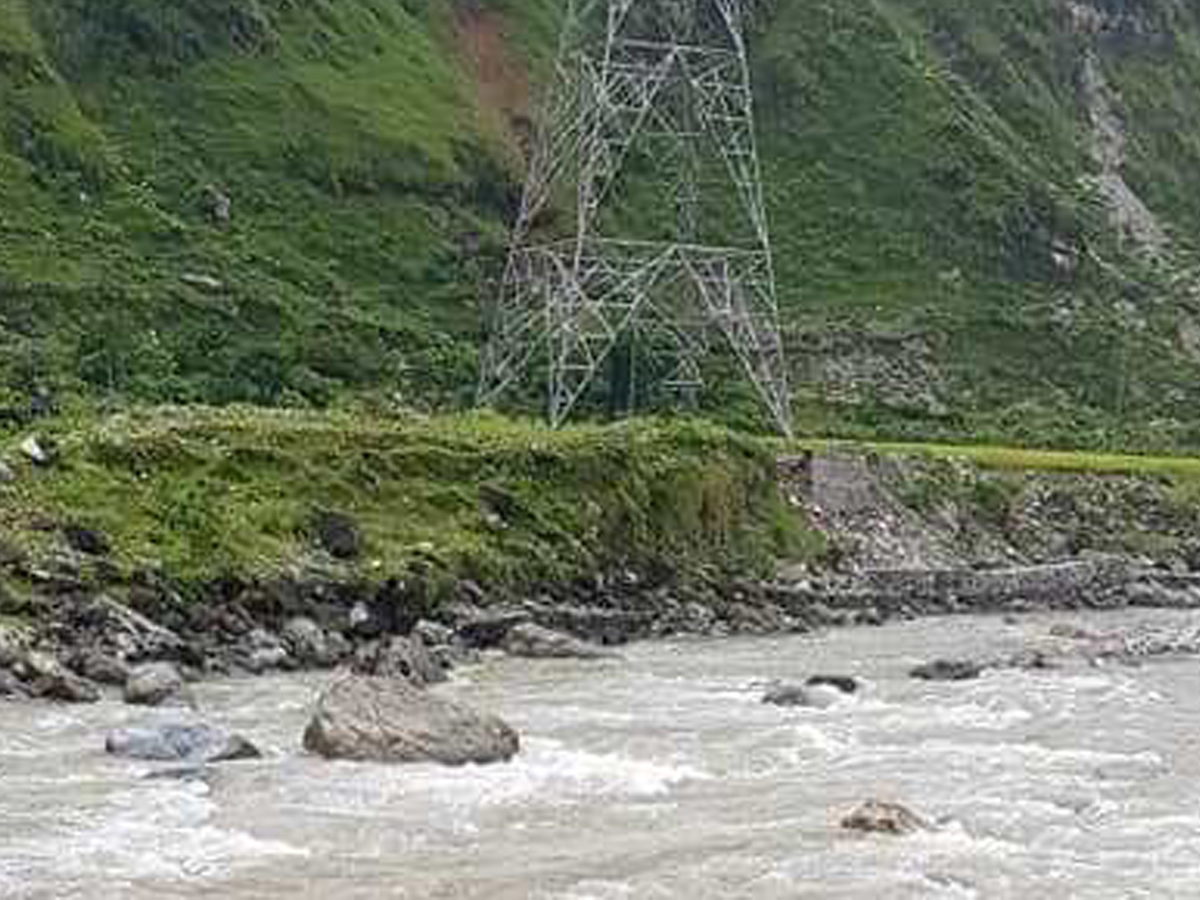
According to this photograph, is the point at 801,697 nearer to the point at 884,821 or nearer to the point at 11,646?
the point at 884,821

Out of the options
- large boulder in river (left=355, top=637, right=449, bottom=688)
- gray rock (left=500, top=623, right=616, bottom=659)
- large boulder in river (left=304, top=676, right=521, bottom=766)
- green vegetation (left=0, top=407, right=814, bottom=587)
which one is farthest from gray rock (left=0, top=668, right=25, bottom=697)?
gray rock (left=500, top=623, right=616, bottom=659)

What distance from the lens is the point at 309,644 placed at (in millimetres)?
41500

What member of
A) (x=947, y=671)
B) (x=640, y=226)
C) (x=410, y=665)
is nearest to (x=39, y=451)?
(x=410, y=665)

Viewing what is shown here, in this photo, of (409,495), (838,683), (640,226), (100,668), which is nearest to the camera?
(100,668)

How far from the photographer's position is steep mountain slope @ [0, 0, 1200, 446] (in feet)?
297

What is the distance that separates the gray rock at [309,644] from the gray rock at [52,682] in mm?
6101

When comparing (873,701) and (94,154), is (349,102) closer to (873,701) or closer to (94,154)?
(94,154)

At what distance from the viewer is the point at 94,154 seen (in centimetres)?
10000

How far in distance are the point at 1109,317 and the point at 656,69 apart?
190 feet

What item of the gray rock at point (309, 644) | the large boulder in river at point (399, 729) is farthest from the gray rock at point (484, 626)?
the large boulder in river at point (399, 729)

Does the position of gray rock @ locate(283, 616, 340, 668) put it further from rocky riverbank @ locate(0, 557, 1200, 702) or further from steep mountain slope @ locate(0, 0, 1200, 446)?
steep mountain slope @ locate(0, 0, 1200, 446)

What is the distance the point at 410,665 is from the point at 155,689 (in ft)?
17.7

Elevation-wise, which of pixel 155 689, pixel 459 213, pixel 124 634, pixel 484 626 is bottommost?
pixel 484 626

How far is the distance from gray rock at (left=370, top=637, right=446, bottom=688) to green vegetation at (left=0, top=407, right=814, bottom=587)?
5.66 metres
